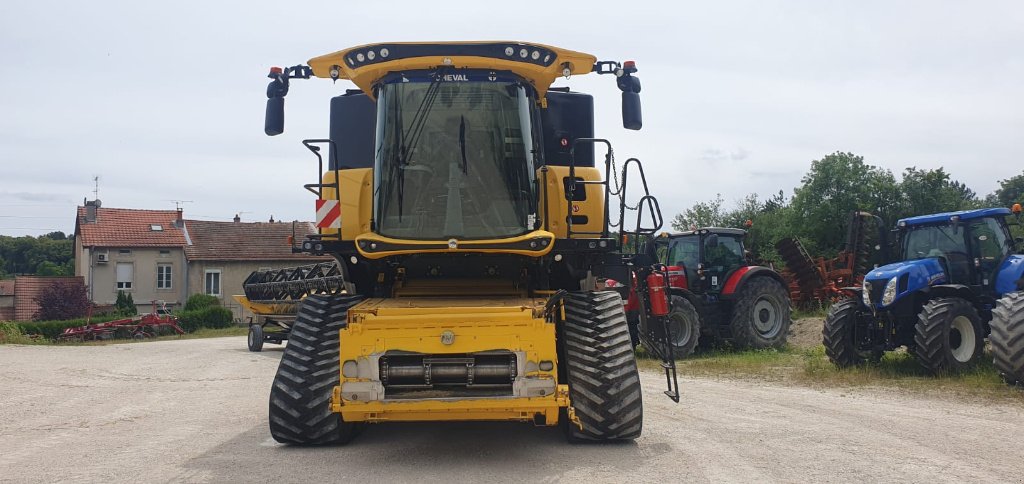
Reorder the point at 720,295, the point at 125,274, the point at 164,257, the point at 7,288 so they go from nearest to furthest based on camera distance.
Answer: the point at 720,295, the point at 125,274, the point at 7,288, the point at 164,257

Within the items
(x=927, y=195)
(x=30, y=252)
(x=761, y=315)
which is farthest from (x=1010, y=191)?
(x=30, y=252)

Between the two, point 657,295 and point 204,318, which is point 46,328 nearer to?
point 204,318

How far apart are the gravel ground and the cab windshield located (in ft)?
5.92

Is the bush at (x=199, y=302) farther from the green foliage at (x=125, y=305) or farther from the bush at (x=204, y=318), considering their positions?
the green foliage at (x=125, y=305)

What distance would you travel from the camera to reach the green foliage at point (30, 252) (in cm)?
8744

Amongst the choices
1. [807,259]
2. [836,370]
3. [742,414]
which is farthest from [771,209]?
[742,414]

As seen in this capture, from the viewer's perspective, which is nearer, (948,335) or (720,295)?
(948,335)

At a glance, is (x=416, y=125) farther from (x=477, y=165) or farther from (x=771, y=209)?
(x=771, y=209)

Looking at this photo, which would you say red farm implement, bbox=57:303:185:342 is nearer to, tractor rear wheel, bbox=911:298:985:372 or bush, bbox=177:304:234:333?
bush, bbox=177:304:234:333

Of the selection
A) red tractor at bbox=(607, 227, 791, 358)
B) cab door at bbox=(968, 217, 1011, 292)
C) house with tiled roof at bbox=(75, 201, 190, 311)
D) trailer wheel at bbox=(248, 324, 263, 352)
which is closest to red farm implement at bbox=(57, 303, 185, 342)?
trailer wheel at bbox=(248, 324, 263, 352)

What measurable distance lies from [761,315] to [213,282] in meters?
39.9

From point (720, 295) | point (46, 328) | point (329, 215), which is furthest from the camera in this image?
point (46, 328)

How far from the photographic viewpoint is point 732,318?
55.6ft

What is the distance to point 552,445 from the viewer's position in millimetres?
7184
